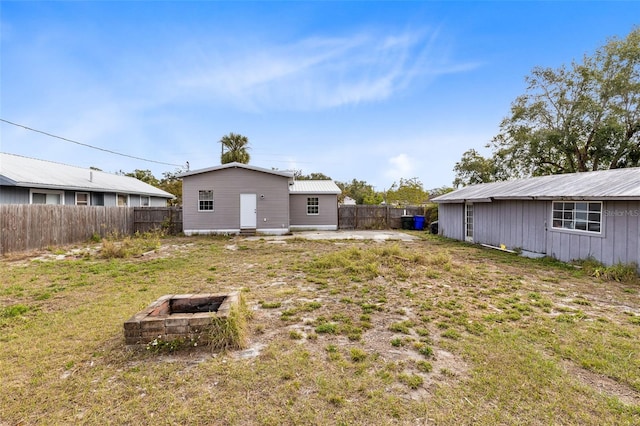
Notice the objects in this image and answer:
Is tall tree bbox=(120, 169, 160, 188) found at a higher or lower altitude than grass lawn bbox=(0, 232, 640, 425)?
higher

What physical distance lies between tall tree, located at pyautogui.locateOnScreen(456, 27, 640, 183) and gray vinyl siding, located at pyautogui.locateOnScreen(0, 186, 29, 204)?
29.4m

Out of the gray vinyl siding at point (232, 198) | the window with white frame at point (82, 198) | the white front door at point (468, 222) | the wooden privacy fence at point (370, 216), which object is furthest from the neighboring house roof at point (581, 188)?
the window with white frame at point (82, 198)

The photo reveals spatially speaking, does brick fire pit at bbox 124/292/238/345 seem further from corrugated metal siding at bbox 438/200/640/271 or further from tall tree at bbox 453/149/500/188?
tall tree at bbox 453/149/500/188

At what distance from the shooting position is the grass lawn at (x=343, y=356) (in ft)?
7.33

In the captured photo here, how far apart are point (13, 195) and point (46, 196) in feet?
3.93

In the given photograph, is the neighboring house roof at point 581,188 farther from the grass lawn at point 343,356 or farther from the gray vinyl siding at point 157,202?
the gray vinyl siding at point 157,202

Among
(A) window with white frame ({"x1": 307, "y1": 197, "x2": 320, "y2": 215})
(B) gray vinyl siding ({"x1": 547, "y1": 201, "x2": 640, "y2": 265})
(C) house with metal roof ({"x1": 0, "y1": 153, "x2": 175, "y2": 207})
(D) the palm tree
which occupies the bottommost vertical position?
(B) gray vinyl siding ({"x1": 547, "y1": 201, "x2": 640, "y2": 265})

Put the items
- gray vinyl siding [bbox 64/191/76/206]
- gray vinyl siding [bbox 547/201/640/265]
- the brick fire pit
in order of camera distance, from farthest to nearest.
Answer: gray vinyl siding [bbox 64/191/76/206]
gray vinyl siding [bbox 547/201/640/265]
the brick fire pit

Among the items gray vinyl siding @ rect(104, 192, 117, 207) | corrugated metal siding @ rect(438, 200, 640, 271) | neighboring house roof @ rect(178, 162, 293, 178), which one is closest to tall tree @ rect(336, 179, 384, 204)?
neighboring house roof @ rect(178, 162, 293, 178)

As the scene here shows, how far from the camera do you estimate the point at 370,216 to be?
744 inches

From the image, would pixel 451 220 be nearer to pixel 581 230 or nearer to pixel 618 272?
pixel 581 230

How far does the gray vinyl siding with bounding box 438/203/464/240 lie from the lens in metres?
13.4

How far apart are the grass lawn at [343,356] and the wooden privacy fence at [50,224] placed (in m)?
4.50

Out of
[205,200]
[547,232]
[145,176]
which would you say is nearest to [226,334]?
[547,232]
